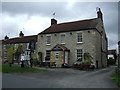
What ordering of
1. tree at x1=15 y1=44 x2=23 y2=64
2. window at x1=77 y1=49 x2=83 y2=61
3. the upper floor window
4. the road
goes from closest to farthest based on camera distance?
the road
window at x1=77 y1=49 x2=83 y2=61
the upper floor window
tree at x1=15 y1=44 x2=23 y2=64

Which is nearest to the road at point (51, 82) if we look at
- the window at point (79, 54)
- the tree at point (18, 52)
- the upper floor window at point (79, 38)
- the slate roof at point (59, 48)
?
the window at point (79, 54)

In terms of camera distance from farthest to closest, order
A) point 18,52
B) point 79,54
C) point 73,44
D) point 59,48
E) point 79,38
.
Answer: point 18,52 → point 73,44 → point 79,38 → point 59,48 → point 79,54

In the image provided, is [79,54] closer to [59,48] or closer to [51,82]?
[59,48]

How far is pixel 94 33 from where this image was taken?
29359 millimetres

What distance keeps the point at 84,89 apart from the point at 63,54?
66.2 ft

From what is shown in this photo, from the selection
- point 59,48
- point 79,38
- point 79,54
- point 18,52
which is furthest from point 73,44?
point 18,52

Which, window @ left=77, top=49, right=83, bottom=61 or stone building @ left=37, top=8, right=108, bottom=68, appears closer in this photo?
stone building @ left=37, top=8, right=108, bottom=68

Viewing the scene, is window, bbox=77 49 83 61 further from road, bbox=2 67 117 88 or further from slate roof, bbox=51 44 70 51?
road, bbox=2 67 117 88

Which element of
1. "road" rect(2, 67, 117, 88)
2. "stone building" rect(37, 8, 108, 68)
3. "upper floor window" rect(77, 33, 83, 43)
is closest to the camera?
"road" rect(2, 67, 117, 88)

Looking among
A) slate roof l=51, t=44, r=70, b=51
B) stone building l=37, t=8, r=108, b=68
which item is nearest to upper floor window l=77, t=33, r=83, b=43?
stone building l=37, t=8, r=108, b=68

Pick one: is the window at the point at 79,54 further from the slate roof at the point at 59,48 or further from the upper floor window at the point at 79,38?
the slate roof at the point at 59,48

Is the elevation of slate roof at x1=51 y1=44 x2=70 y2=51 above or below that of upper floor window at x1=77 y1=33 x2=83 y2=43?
below

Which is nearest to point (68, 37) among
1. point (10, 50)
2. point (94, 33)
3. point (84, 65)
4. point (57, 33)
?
point (57, 33)

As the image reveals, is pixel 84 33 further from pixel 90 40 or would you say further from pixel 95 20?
pixel 95 20
